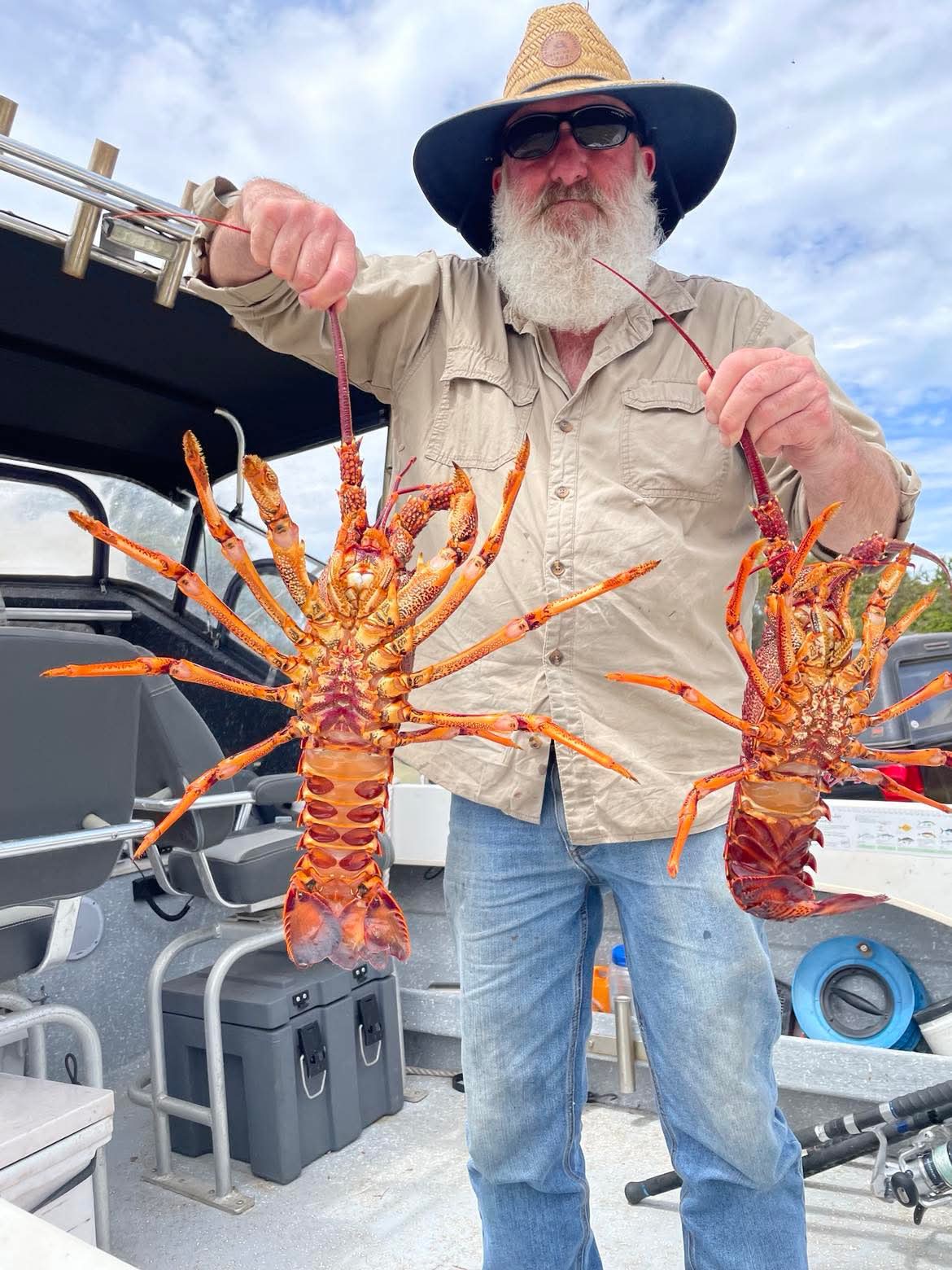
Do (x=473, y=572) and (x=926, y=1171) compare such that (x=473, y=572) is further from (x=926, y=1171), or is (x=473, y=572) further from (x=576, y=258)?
(x=926, y=1171)

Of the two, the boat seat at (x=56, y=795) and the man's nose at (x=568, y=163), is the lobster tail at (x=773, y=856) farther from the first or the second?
the boat seat at (x=56, y=795)

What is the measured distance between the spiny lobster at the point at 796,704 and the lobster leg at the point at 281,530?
1.73 feet

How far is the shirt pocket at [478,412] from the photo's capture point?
211cm

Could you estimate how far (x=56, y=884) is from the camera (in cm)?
258

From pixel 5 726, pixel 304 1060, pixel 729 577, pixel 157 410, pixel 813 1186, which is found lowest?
pixel 813 1186

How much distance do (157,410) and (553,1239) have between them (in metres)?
Result: 3.80

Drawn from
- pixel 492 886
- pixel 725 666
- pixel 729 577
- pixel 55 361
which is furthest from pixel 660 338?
pixel 55 361

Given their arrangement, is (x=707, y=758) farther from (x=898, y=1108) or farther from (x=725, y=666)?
(x=898, y=1108)

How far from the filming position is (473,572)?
1.56 meters

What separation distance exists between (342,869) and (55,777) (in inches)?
46.8

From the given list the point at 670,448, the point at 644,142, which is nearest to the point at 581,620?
the point at 670,448

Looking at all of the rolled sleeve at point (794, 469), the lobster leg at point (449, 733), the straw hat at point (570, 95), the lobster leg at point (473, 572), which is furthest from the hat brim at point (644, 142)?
the lobster leg at point (449, 733)

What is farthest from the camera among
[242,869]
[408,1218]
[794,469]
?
[242,869]

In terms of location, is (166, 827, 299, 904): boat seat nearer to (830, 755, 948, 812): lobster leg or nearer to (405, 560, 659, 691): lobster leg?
(405, 560, 659, 691): lobster leg
